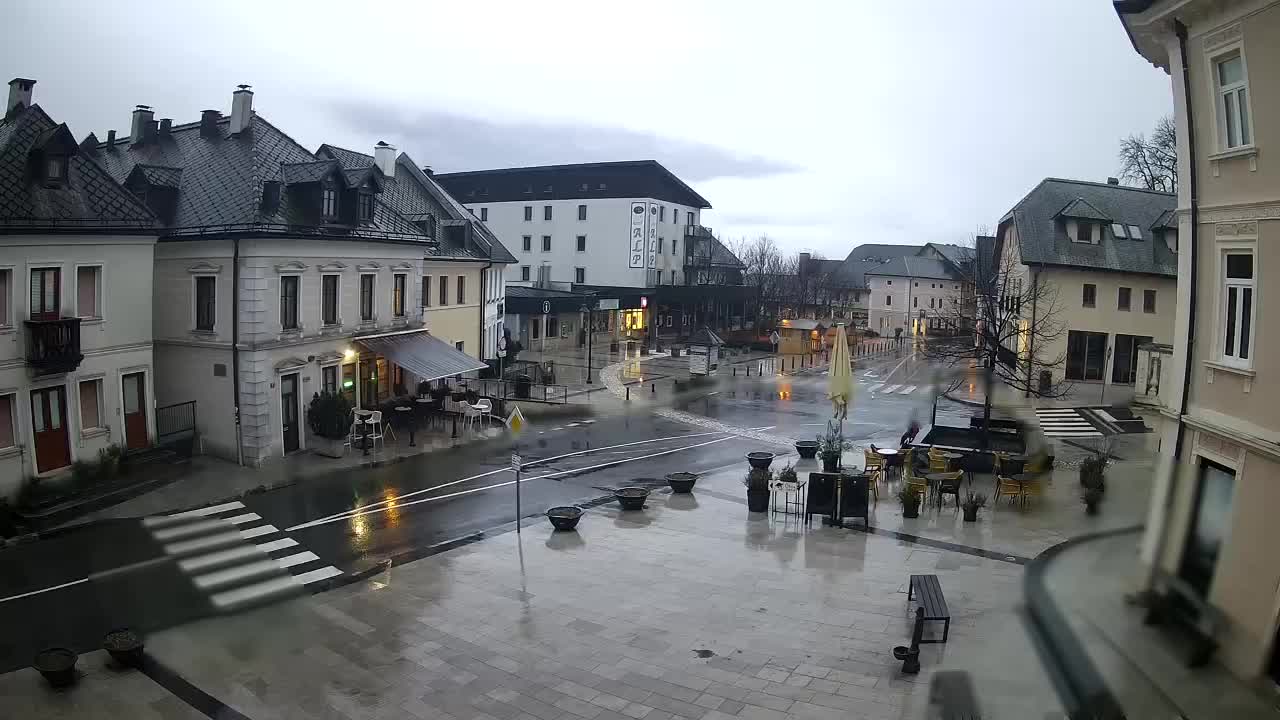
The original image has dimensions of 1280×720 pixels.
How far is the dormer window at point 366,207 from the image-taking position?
2794 cm

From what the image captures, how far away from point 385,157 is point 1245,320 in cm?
3589

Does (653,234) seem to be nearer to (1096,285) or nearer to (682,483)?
(1096,285)

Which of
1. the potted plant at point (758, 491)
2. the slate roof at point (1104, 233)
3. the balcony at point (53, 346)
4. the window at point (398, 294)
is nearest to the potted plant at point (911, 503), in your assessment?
the potted plant at point (758, 491)

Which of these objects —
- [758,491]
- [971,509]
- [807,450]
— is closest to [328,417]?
[758,491]

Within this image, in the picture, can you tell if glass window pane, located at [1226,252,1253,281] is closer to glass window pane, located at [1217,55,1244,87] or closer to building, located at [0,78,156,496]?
glass window pane, located at [1217,55,1244,87]

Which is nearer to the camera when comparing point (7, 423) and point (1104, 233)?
point (7, 423)

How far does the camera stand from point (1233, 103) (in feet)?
36.0

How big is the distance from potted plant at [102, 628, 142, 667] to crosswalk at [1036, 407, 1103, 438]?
90.3 ft

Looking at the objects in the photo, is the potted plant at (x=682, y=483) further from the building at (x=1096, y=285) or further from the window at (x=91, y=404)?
the building at (x=1096, y=285)

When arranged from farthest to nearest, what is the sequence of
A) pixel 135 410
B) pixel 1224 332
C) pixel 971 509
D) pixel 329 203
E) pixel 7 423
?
pixel 329 203, pixel 135 410, pixel 7 423, pixel 971 509, pixel 1224 332

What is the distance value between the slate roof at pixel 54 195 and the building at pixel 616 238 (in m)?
42.9

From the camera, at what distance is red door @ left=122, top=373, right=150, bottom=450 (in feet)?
73.6

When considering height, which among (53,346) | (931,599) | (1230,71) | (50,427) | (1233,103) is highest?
(1230,71)

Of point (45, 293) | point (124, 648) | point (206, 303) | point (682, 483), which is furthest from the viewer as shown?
point (206, 303)
